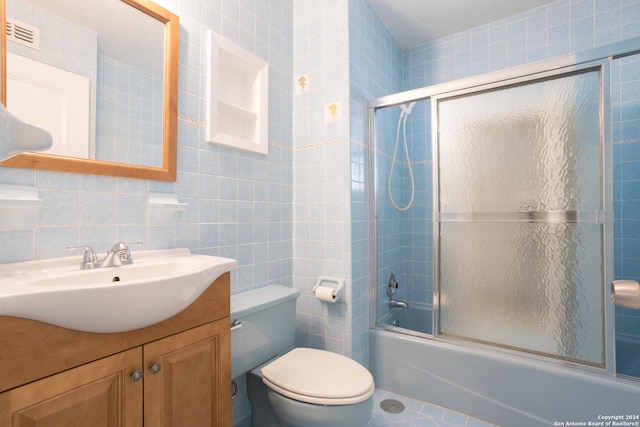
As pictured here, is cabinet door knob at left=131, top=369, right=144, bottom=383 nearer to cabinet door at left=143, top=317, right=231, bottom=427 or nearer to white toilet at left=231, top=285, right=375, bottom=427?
cabinet door at left=143, top=317, right=231, bottom=427

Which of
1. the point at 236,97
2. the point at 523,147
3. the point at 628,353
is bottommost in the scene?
the point at 628,353

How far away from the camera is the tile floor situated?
1.53 m

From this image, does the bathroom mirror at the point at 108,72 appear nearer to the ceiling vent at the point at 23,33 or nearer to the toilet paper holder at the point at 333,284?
the ceiling vent at the point at 23,33

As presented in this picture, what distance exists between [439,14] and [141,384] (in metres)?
2.75

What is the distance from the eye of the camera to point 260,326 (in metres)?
1.35

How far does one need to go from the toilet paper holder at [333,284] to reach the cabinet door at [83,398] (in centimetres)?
107

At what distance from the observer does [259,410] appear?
143 centimetres

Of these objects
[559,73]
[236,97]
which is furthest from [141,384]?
[559,73]

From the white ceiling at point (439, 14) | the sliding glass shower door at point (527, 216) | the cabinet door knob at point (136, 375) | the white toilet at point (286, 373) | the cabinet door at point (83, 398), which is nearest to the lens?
the cabinet door at point (83, 398)

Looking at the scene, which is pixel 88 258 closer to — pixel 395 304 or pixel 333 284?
pixel 333 284

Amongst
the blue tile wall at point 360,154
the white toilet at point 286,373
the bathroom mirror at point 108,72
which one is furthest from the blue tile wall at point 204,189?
the blue tile wall at point 360,154

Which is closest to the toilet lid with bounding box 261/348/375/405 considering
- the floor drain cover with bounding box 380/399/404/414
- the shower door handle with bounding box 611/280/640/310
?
the floor drain cover with bounding box 380/399/404/414

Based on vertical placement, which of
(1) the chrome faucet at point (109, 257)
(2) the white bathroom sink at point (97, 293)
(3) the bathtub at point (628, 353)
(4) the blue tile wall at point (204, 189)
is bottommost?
(3) the bathtub at point (628, 353)

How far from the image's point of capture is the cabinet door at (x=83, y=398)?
62 centimetres
